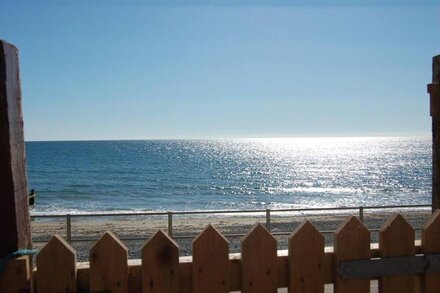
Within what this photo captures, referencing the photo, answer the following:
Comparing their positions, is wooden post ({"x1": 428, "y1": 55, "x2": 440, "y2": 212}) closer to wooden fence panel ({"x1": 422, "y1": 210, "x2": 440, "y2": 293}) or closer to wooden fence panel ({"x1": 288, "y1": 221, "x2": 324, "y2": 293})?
wooden fence panel ({"x1": 422, "y1": 210, "x2": 440, "y2": 293})

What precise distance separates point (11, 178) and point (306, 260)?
4.81 feet

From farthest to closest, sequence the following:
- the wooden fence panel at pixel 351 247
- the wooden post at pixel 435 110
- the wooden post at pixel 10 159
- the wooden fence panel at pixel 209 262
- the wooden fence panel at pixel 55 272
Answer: the wooden post at pixel 435 110 → the wooden fence panel at pixel 351 247 → the wooden fence panel at pixel 209 262 → the wooden fence panel at pixel 55 272 → the wooden post at pixel 10 159

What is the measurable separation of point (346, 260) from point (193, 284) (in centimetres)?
80

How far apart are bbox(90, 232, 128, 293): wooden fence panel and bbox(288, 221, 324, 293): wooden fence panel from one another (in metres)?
0.83

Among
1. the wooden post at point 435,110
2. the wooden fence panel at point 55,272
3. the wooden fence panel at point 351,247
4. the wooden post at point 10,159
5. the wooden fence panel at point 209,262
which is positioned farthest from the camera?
the wooden post at point 435,110

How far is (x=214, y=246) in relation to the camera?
2154 millimetres

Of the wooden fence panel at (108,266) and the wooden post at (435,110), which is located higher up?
the wooden post at (435,110)

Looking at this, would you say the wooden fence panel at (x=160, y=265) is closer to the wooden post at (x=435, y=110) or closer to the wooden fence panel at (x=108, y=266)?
the wooden fence panel at (x=108, y=266)

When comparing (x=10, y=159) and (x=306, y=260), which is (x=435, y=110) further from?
(x=10, y=159)

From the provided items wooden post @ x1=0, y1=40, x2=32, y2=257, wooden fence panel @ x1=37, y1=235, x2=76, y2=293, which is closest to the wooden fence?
wooden fence panel @ x1=37, y1=235, x2=76, y2=293

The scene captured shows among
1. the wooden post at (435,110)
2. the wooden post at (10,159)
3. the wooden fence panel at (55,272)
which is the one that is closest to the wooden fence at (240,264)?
the wooden fence panel at (55,272)

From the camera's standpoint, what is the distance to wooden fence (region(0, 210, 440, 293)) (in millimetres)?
2037

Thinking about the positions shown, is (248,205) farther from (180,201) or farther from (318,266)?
(318,266)

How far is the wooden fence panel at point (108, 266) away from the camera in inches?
80.4
